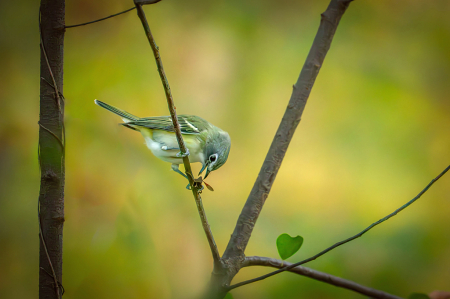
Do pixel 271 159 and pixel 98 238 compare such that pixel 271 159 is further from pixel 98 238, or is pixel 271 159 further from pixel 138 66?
pixel 138 66

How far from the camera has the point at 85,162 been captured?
1195mm

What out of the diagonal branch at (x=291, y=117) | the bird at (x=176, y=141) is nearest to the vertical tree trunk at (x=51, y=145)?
the bird at (x=176, y=141)

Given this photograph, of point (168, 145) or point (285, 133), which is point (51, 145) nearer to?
point (168, 145)

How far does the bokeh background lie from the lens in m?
1.12

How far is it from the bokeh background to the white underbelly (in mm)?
196

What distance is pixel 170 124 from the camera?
1.12m

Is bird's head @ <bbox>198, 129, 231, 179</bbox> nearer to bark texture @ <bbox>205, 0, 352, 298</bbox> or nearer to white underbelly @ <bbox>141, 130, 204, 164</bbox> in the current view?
white underbelly @ <bbox>141, 130, 204, 164</bbox>

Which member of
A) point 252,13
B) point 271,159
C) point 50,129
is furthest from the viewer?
point 252,13

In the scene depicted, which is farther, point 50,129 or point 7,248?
point 7,248

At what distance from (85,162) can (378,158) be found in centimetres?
140

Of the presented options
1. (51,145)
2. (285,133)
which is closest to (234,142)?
(285,133)

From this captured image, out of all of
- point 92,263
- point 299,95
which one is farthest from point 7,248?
point 299,95

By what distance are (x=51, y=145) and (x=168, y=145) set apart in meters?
0.43

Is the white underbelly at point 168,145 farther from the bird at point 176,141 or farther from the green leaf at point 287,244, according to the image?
the green leaf at point 287,244
